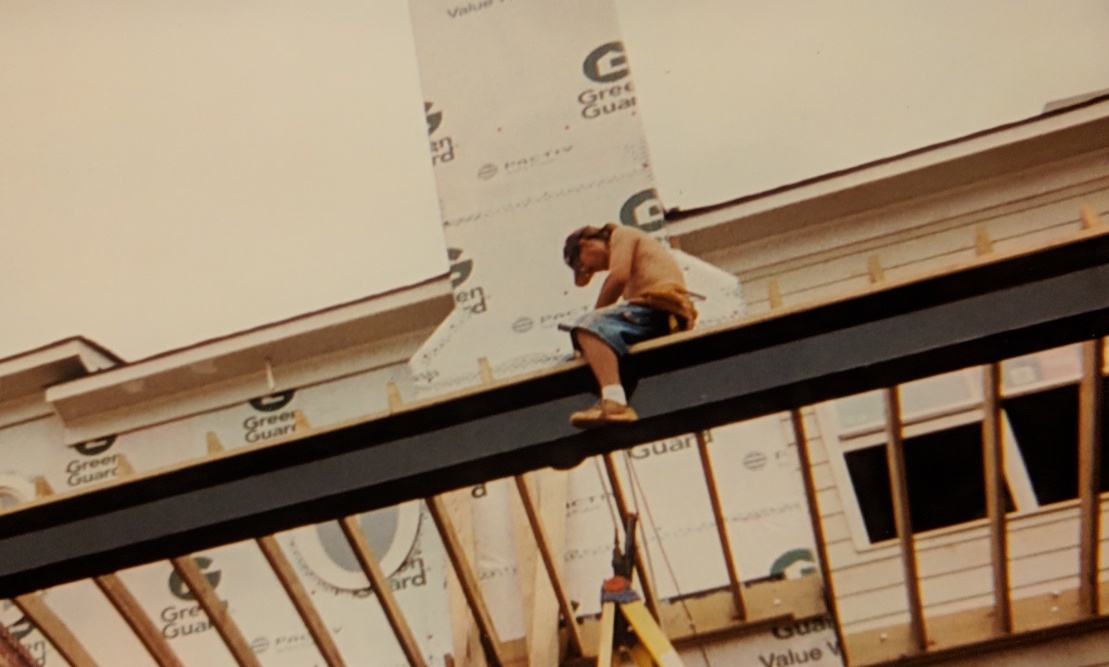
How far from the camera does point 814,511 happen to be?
12.2ft

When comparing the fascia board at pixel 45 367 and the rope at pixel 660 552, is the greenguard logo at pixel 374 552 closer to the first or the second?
the rope at pixel 660 552

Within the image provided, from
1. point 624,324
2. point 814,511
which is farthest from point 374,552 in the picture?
point 624,324

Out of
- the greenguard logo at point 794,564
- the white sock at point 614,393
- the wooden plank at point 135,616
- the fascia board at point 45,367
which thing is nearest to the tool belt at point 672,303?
the white sock at point 614,393

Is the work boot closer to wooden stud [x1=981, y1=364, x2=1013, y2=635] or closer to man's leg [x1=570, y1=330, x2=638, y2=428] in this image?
man's leg [x1=570, y1=330, x2=638, y2=428]

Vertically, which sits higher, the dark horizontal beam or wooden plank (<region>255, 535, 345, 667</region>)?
the dark horizontal beam

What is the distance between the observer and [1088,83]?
20.3 feet

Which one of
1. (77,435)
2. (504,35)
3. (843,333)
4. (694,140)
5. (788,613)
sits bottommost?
(788,613)

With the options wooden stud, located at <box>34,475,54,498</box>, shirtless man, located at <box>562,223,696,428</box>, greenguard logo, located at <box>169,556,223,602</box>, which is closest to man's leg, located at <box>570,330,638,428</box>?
shirtless man, located at <box>562,223,696,428</box>

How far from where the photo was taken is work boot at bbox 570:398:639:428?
2840mm

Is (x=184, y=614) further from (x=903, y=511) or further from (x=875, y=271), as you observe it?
(x=875, y=271)

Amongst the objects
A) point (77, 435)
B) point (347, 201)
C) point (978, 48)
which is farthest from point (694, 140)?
point (77, 435)

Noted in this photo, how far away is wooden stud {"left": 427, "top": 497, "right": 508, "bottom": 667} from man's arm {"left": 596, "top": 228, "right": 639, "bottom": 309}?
3.27 ft

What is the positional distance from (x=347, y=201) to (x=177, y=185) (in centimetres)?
121

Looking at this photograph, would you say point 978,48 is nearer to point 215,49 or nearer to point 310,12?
point 310,12
